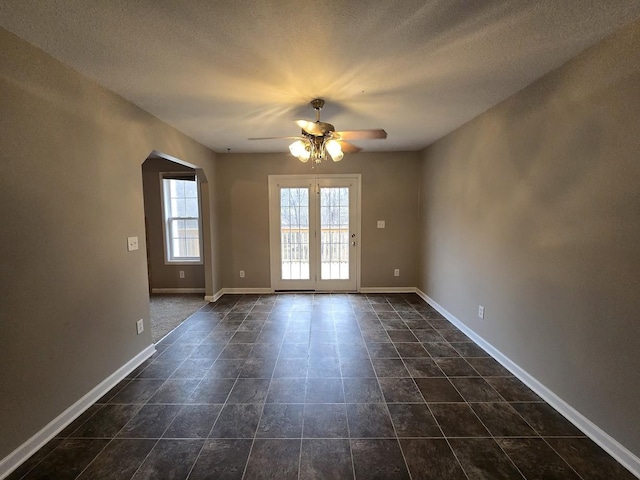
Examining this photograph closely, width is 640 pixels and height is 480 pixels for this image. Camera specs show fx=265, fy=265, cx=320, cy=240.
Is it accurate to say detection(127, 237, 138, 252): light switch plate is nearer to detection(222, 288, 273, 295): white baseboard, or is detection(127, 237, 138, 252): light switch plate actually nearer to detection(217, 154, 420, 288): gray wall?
detection(217, 154, 420, 288): gray wall

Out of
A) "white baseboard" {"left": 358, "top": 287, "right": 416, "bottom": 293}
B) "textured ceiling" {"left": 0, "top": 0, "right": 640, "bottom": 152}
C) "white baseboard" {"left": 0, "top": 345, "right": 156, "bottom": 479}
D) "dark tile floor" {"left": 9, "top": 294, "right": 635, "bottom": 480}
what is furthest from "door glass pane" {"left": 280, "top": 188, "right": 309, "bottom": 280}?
"white baseboard" {"left": 0, "top": 345, "right": 156, "bottom": 479}

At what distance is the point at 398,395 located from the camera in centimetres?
198

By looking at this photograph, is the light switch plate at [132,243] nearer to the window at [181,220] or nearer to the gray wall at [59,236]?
the gray wall at [59,236]

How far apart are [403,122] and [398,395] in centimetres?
269

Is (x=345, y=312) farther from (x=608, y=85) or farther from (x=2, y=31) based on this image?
(x=2, y=31)

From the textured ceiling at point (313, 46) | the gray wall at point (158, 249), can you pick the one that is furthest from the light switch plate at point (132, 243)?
the gray wall at point (158, 249)

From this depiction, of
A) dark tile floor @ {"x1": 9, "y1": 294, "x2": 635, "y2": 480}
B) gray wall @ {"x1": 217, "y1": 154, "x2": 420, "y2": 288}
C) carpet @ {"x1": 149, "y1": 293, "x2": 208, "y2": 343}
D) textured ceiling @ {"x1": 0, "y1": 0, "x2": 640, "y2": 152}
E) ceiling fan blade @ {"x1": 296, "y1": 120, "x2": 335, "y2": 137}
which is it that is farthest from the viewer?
gray wall @ {"x1": 217, "y1": 154, "x2": 420, "y2": 288}

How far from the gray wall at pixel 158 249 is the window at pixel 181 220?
103 millimetres

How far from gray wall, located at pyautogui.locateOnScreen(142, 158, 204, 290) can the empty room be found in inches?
71.8

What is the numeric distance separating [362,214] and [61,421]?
3.97 metres

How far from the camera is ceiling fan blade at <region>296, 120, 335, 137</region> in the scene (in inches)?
83.1

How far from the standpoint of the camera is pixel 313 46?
1604mm

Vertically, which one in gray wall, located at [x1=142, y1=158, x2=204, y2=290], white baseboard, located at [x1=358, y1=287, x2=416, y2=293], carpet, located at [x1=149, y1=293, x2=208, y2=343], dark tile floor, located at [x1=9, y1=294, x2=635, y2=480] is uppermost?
gray wall, located at [x1=142, y1=158, x2=204, y2=290]

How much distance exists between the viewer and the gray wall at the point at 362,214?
4367 millimetres
